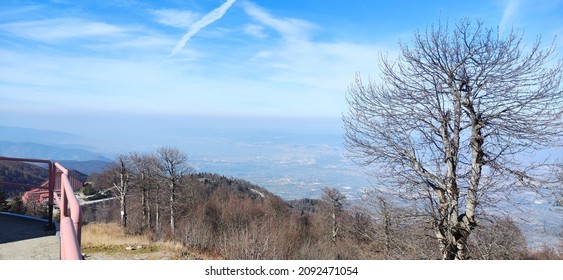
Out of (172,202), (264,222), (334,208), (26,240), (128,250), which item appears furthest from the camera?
(264,222)

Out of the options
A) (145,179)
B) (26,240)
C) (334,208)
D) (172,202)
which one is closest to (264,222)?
(334,208)

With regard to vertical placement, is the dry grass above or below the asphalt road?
below

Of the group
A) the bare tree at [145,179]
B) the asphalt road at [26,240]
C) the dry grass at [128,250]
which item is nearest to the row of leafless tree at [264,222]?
the bare tree at [145,179]

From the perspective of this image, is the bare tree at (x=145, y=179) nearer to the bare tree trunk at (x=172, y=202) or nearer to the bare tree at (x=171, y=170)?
the bare tree at (x=171, y=170)

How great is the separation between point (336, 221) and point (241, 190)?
28.5 meters

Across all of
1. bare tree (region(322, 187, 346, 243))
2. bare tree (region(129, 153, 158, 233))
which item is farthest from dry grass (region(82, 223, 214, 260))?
bare tree (region(322, 187, 346, 243))

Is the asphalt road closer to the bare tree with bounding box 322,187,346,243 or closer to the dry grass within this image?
the dry grass

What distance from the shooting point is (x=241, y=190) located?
55.6 metres

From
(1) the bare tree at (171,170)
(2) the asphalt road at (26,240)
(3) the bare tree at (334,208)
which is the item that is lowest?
(3) the bare tree at (334,208)

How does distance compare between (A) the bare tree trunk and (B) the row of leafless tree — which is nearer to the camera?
(B) the row of leafless tree

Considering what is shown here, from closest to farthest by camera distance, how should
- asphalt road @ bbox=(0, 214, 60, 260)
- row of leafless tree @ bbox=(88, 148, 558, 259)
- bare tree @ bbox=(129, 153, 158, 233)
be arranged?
asphalt road @ bbox=(0, 214, 60, 260)
row of leafless tree @ bbox=(88, 148, 558, 259)
bare tree @ bbox=(129, 153, 158, 233)

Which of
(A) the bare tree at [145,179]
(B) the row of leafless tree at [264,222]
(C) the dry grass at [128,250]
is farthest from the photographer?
(A) the bare tree at [145,179]

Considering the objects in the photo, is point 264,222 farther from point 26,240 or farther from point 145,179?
point 26,240
